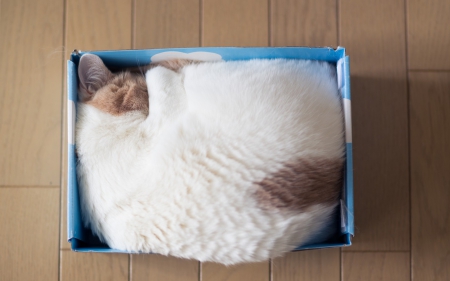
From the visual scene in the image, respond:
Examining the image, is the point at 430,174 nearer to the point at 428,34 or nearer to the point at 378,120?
the point at 378,120

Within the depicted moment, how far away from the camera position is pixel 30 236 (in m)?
1.11

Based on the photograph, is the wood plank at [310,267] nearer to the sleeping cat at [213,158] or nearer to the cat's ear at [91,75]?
the sleeping cat at [213,158]

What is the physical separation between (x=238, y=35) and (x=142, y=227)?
24.2 inches

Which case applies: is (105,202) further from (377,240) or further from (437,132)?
(437,132)

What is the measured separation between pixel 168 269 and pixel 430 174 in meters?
0.79

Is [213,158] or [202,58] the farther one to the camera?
[202,58]

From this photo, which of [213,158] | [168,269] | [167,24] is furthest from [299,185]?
[167,24]

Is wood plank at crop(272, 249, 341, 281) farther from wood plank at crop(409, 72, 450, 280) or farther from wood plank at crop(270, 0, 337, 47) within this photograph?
wood plank at crop(270, 0, 337, 47)

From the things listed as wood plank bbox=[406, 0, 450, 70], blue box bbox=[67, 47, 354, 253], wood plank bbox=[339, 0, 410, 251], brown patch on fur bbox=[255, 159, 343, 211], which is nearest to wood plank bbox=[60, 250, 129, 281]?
blue box bbox=[67, 47, 354, 253]

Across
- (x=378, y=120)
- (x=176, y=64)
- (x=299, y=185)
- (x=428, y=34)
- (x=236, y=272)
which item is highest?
(x=428, y=34)

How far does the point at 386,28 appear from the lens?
44.8 inches

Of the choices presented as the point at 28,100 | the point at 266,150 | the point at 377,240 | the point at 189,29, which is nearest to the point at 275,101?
the point at 266,150

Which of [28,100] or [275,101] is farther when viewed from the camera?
[28,100]

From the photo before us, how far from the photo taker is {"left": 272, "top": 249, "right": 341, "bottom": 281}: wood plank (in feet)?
3.59
